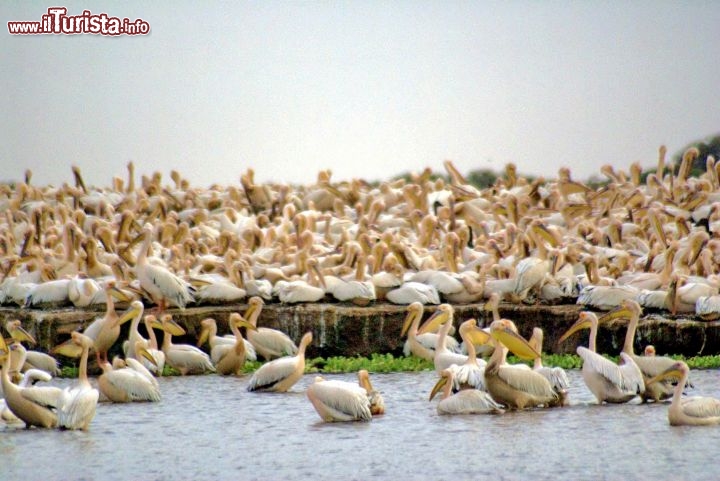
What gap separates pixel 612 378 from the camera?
9.90 meters

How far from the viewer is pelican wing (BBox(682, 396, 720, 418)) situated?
9148 mm

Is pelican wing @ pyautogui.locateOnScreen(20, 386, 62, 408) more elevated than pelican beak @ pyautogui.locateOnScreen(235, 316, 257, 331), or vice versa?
pelican beak @ pyautogui.locateOnScreen(235, 316, 257, 331)

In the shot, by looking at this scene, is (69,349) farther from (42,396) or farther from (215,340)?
(42,396)

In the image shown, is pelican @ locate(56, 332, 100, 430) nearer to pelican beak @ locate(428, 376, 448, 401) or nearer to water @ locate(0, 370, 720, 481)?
water @ locate(0, 370, 720, 481)

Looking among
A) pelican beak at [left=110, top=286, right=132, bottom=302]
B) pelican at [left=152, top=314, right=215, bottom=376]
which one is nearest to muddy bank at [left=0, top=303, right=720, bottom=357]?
pelican beak at [left=110, top=286, right=132, bottom=302]

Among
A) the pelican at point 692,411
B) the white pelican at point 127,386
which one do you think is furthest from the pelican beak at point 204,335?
the pelican at point 692,411

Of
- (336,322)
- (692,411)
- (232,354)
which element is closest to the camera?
(692,411)

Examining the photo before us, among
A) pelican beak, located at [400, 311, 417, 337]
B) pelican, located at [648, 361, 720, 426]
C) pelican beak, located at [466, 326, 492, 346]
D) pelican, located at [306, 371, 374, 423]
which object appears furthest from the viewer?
pelican beak, located at [400, 311, 417, 337]

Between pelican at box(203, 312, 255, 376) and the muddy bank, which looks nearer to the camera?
pelican at box(203, 312, 255, 376)

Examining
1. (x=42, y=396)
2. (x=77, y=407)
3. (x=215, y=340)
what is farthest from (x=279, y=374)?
(x=42, y=396)

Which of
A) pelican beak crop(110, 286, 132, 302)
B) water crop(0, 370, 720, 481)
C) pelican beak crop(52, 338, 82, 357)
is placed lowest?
water crop(0, 370, 720, 481)

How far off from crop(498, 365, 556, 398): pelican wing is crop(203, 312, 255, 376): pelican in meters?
2.91

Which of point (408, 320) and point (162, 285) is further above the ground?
point (162, 285)

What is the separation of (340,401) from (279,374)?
1.49 meters
